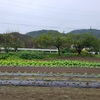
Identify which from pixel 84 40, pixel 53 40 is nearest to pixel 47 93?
pixel 53 40

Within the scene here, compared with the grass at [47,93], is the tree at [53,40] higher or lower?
higher

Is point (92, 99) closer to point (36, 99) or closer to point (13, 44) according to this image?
point (36, 99)

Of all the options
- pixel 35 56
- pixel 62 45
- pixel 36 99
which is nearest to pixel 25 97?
pixel 36 99

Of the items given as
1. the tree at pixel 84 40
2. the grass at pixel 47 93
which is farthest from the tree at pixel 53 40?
the grass at pixel 47 93

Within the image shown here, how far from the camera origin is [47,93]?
6848mm

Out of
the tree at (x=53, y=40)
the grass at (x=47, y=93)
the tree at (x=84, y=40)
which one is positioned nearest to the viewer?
the grass at (x=47, y=93)

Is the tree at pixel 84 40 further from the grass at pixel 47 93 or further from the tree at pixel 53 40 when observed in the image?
the grass at pixel 47 93

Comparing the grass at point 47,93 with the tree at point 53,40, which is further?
the tree at point 53,40

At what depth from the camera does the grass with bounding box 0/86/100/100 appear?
20.7ft

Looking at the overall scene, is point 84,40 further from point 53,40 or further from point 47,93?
point 47,93

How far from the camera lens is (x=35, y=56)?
23203mm

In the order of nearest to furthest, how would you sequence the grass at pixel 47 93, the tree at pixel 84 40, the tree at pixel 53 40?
the grass at pixel 47 93, the tree at pixel 53 40, the tree at pixel 84 40

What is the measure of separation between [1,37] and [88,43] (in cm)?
2122

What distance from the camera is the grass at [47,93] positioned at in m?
6.31
